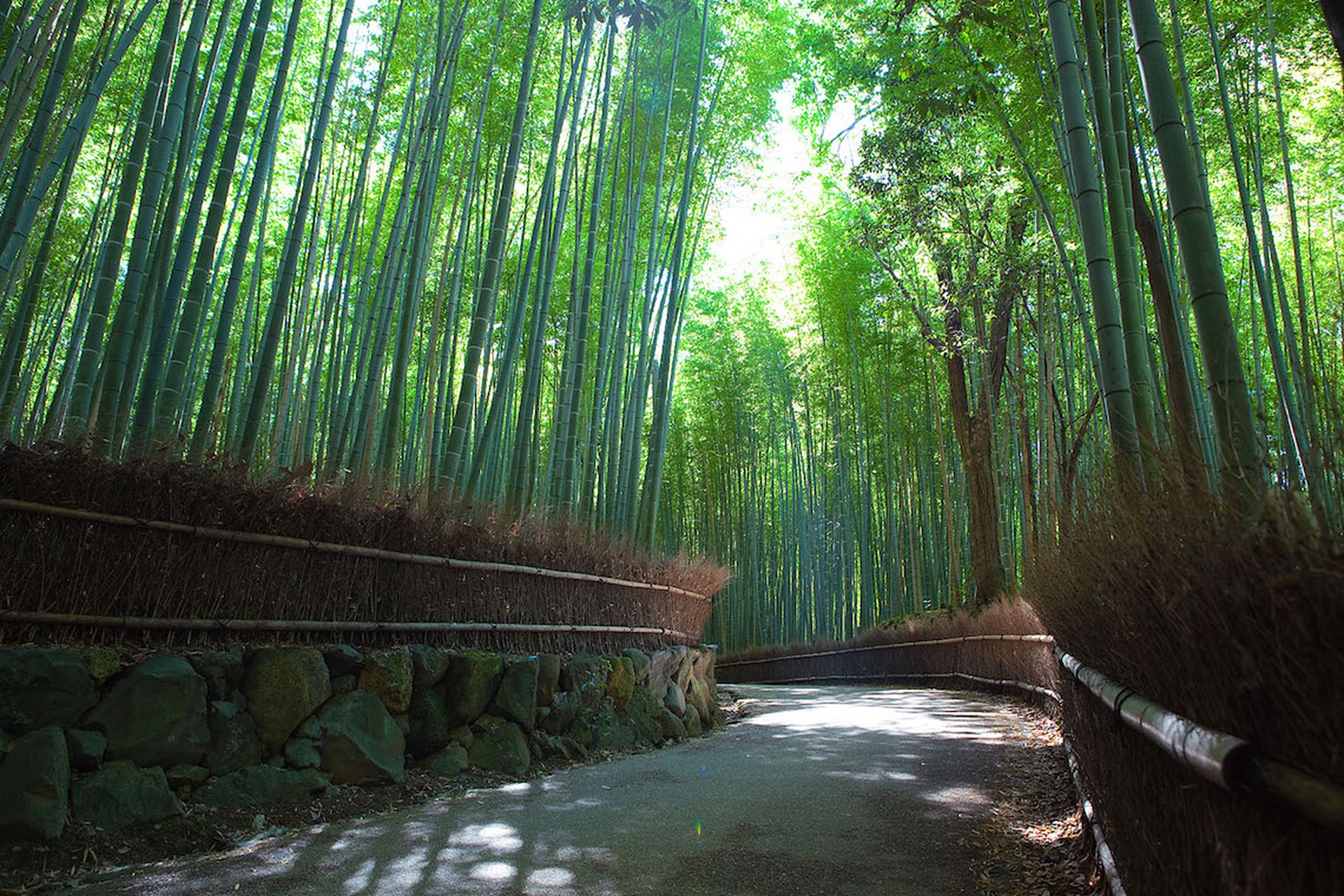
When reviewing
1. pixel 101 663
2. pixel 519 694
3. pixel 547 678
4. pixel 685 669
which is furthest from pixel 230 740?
pixel 685 669

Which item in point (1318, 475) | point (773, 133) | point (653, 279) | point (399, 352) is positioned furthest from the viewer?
point (773, 133)

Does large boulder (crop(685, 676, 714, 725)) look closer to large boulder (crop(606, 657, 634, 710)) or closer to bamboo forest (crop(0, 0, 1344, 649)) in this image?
large boulder (crop(606, 657, 634, 710))

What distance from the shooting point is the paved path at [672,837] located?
2.13m

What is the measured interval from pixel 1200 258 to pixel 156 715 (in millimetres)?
3136

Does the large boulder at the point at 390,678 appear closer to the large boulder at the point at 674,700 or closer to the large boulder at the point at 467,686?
the large boulder at the point at 467,686

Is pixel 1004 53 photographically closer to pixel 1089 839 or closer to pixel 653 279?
pixel 653 279

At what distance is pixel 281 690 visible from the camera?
293 cm

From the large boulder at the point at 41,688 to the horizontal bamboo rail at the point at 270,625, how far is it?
4.9 inches

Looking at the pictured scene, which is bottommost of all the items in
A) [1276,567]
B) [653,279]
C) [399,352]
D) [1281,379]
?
[1276,567]

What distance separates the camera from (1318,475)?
1188mm

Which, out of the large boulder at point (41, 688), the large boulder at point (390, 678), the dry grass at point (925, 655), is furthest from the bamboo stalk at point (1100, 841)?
the large boulder at point (41, 688)

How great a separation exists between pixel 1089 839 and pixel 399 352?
159 inches

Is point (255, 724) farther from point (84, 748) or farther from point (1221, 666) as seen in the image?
point (1221, 666)

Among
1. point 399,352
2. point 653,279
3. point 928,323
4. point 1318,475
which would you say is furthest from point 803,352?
point 1318,475
